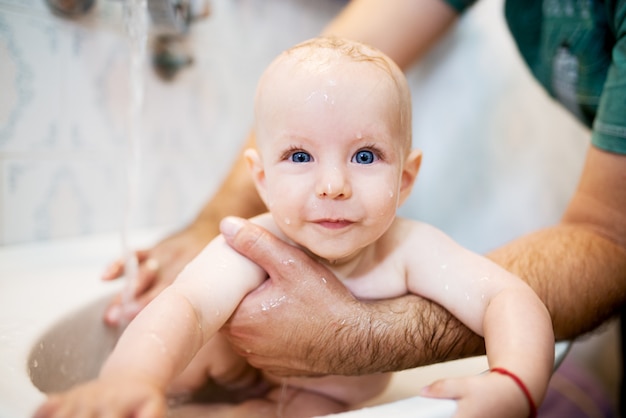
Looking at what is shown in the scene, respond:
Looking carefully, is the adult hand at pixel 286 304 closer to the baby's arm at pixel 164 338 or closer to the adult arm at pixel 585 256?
the baby's arm at pixel 164 338

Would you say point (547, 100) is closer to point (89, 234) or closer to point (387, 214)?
point (387, 214)

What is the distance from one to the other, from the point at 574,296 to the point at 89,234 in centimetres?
104

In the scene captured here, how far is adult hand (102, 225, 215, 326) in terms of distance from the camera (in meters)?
0.81

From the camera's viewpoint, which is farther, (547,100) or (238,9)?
(547,100)

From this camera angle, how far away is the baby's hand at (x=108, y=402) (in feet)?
1.30

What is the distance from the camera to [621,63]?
84 cm

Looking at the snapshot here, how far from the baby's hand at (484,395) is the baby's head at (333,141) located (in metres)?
0.20

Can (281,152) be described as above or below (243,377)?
above

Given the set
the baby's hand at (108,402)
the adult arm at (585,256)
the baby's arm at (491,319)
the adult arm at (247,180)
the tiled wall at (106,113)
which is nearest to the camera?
the baby's hand at (108,402)

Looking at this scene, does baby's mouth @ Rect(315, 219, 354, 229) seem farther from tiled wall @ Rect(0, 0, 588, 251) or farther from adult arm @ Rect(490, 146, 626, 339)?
tiled wall @ Rect(0, 0, 588, 251)

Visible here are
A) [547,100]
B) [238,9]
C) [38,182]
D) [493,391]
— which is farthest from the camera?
[547,100]

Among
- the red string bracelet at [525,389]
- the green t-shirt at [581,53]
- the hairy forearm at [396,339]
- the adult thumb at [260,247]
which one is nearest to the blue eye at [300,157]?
A: the adult thumb at [260,247]

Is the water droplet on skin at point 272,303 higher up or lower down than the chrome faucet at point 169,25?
lower down

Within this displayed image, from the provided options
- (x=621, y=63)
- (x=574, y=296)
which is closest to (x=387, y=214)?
(x=574, y=296)
